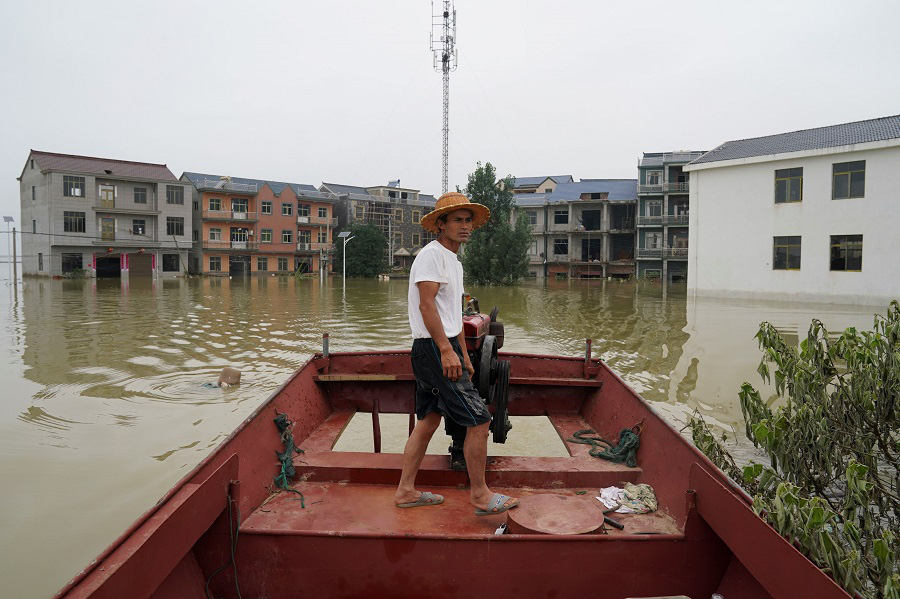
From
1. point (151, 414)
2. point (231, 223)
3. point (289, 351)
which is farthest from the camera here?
point (231, 223)

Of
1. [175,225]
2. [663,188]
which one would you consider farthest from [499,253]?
[175,225]

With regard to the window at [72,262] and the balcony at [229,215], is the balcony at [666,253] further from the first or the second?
the window at [72,262]

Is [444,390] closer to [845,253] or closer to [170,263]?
[845,253]

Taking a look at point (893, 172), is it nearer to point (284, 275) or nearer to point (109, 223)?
point (284, 275)

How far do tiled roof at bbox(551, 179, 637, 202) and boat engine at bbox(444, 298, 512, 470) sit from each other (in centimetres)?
4367

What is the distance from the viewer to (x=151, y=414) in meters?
7.44

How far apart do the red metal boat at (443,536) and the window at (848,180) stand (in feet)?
69.0

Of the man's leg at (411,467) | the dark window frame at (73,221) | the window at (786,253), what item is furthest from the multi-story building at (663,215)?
the man's leg at (411,467)

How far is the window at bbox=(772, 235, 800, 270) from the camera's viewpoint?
2202 centimetres

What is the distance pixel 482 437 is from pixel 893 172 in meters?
22.0

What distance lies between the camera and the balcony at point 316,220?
51.5 meters

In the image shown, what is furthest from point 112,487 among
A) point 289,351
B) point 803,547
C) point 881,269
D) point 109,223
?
point 109,223

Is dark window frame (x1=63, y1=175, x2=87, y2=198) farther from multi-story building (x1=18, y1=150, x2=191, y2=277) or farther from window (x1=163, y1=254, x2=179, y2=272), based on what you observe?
window (x1=163, y1=254, x2=179, y2=272)

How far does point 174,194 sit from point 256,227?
6502 millimetres
